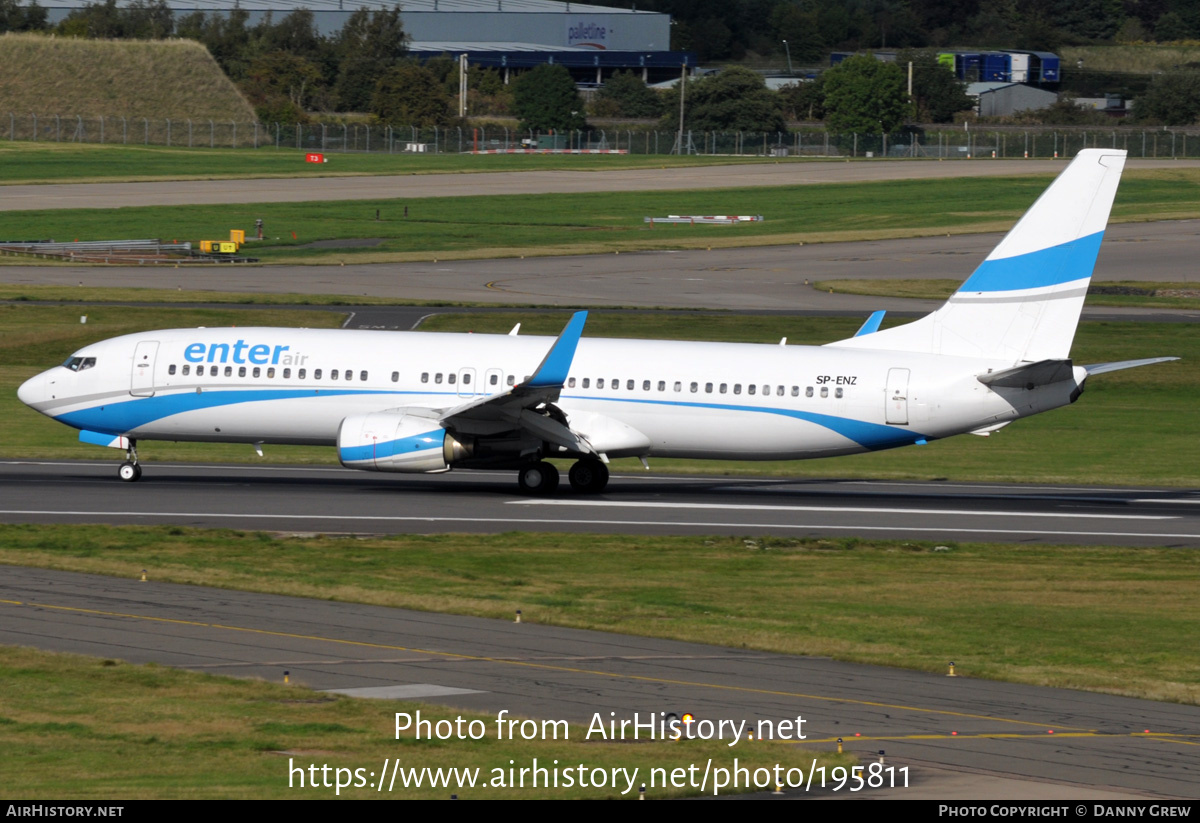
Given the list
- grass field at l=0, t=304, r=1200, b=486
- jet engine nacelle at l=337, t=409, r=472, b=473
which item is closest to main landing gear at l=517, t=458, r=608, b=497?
jet engine nacelle at l=337, t=409, r=472, b=473

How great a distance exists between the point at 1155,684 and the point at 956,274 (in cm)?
7261

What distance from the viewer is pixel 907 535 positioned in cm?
3488

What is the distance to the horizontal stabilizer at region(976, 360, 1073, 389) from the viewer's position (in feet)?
122

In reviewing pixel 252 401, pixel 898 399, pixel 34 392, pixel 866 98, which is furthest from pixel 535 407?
pixel 866 98

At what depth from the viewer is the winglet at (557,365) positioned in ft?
122

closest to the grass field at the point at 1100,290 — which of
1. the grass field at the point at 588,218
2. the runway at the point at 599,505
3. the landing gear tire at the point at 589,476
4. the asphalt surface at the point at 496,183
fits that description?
the grass field at the point at 588,218

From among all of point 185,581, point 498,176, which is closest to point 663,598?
point 185,581

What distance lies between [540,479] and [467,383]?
118 inches

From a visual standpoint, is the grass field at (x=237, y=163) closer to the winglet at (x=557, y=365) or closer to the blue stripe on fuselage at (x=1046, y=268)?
the winglet at (x=557, y=365)

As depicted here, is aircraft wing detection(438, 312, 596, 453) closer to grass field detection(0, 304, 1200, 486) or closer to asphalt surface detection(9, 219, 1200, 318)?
grass field detection(0, 304, 1200, 486)

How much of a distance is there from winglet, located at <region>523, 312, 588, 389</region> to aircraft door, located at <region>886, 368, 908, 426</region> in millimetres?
7753

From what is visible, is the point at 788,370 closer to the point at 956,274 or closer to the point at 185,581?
the point at 185,581

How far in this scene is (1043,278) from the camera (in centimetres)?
3856

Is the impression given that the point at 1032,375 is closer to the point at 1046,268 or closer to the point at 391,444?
the point at 1046,268
